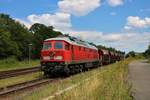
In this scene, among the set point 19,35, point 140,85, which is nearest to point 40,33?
point 19,35

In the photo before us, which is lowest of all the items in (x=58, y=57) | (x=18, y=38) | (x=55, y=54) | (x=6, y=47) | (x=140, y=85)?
(x=140, y=85)

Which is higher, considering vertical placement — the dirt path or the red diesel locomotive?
the red diesel locomotive

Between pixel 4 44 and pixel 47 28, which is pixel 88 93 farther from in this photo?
pixel 47 28

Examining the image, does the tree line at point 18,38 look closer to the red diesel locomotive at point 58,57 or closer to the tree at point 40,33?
the tree at point 40,33

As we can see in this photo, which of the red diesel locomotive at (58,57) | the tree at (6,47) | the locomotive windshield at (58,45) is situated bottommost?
the red diesel locomotive at (58,57)

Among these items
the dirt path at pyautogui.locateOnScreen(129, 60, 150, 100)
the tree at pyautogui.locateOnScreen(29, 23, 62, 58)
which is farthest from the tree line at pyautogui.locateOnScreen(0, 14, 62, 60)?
the dirt path at pyautogui.locateOnScreen(129, 60, 150, 100)

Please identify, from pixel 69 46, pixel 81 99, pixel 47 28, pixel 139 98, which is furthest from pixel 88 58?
pixel 47 28

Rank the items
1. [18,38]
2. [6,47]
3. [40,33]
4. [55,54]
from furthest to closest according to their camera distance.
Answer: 1. [40,33]
2. [18,38]
3. [6,47]
4. [55,54]

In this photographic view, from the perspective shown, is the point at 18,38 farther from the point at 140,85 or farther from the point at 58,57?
the point at 140,85

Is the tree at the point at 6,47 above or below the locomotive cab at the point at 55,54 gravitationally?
above

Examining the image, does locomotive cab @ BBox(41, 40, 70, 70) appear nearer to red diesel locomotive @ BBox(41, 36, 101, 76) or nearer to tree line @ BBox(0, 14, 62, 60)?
red diesel locomotive @ BBox(41, 36, 101, 76)

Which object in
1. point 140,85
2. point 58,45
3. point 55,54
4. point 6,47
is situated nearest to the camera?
point 140,85

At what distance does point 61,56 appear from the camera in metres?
30.1

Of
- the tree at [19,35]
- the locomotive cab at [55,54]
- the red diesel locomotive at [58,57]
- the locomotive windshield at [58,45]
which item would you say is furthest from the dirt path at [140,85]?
the tree at [19,35]
